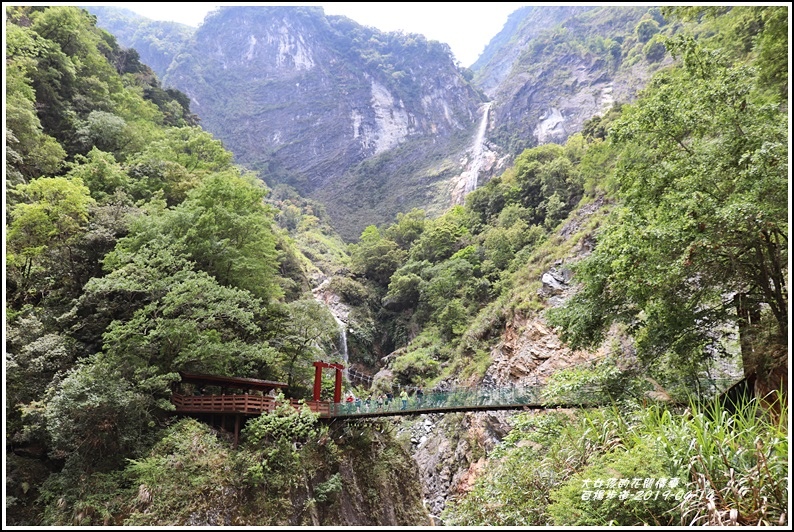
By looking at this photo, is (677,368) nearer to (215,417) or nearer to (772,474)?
(772,474)

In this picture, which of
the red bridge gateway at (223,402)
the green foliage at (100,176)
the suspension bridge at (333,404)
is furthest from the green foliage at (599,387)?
the green foliage at (100,176)

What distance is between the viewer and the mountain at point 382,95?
6031 centimetres

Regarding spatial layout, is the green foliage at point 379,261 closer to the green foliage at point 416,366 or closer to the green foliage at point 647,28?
the green foliage at point 416,366

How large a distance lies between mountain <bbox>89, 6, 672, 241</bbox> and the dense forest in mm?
43144

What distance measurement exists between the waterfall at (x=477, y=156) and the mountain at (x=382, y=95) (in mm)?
224

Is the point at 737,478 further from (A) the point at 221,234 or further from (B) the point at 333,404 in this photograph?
(A) the point at 221,234

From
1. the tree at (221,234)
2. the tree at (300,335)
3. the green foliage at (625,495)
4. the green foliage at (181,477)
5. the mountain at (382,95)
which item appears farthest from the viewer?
the mountain at (382,95)

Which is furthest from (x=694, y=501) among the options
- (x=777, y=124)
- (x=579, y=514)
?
(x=777, y=124)

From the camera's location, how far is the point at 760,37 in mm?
6891

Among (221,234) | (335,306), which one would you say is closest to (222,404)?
(221,234)

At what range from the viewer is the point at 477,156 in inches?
2470

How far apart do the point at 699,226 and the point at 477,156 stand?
58735 millimetres

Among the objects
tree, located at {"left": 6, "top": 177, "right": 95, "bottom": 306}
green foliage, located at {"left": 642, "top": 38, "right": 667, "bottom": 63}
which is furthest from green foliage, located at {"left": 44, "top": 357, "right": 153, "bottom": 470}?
green foliage, located at {"left": 642, "top": 38, "right": 667, "bottom": 63}

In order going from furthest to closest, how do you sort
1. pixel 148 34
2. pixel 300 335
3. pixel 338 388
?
pixel 148 34 < pixel 300 335 < pixel 338 388
